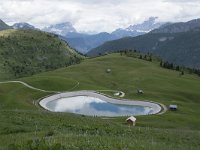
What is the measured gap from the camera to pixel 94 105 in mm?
116250

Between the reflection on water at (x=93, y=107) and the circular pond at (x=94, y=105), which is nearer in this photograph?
the reflection on water at (x=93, y=107)

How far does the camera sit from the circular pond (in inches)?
4259

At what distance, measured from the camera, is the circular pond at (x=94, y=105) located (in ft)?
355

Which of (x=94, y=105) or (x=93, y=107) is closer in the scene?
(x=93, y=107)

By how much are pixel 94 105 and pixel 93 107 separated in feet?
10.1

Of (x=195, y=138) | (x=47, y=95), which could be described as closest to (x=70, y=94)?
(x=47, y=95)

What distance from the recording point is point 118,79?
18525 cm

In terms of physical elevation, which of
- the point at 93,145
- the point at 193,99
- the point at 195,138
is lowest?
the point at 193,99

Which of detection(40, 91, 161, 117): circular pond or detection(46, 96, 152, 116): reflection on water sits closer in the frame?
detection(46, 96, 152, 116): reflection on water

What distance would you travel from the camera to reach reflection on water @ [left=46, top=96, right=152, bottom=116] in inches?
4240

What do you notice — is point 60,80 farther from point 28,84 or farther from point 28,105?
point 28,105

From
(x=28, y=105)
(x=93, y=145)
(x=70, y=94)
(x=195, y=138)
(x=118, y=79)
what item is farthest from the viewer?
(x=118, y=79)

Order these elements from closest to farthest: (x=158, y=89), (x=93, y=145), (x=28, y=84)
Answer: (x=93, y=145) < (x=28, y=84) < (x=158, y=89)

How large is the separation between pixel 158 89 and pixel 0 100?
71.9 m
